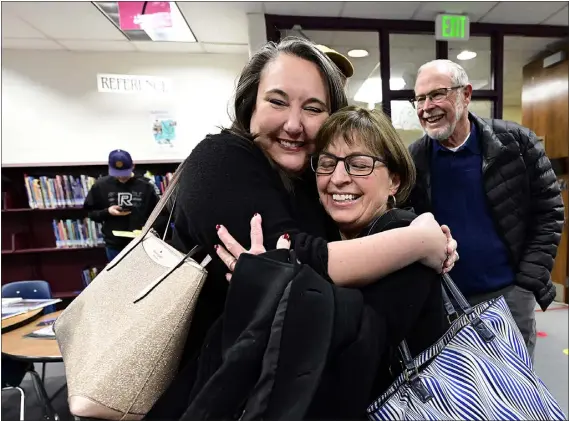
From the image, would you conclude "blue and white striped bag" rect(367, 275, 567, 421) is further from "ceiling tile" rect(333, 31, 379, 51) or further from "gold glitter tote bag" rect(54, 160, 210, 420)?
"ceiling tile" rect(333, 31, 379, 51)

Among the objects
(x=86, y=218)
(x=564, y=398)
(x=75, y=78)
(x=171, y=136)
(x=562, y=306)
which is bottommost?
(x=562, y=306)

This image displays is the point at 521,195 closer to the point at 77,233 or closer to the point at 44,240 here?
the point at 77,233

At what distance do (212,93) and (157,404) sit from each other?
4.46 meters

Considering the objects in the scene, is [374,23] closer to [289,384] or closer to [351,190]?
[351,190]

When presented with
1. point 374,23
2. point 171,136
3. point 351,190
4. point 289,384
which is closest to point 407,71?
point 374,23

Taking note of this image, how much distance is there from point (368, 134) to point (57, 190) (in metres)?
4.42

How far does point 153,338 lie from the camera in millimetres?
628

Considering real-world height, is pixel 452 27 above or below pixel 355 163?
above

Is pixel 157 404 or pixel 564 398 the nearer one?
pixel 157 404

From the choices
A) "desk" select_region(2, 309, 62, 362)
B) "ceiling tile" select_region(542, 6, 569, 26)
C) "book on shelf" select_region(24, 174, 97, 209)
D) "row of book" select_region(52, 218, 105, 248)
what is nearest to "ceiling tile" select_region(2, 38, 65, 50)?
"book on shelf" select_region(24, 174, 97, 209)

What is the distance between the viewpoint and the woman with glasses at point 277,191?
2.28 feet

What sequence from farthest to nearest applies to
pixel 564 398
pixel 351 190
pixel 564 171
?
pixel 564 171, pixel 564 398, pixel 351 190

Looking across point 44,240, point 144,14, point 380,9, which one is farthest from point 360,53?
point 44,240

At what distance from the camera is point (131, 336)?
2.05 feet
